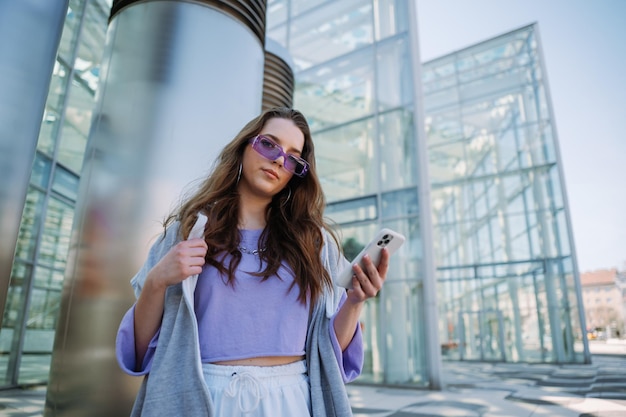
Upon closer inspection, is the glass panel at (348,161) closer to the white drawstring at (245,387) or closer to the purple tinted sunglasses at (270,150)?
the purple tinted sunglasses at (270,150)

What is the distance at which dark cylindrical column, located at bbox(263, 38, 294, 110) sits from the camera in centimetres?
410

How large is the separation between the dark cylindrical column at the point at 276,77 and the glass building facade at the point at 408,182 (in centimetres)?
297

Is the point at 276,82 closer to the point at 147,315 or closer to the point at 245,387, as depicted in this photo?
the point at 147,315

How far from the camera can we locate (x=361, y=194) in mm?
10062

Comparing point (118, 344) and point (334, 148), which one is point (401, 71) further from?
point (118, 344)

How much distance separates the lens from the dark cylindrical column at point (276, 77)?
410 centimetres

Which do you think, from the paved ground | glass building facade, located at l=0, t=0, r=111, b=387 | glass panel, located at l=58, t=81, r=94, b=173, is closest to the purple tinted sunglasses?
the paved ground

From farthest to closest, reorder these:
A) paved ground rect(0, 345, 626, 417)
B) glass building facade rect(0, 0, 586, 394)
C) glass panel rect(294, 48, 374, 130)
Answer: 1. glass panel rect(294, 48, 374, 130)
2. glass building facade rect(0, 0, 586, 394)
3. paved ground rect(0, 345, 626, 417)

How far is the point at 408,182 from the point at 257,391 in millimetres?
8558

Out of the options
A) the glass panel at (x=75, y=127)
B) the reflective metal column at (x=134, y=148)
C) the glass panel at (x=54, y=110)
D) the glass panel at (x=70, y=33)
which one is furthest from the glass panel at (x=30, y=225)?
the reflective metal column at (x=134, y=148)

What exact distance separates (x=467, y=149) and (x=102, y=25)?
14503 millimetres

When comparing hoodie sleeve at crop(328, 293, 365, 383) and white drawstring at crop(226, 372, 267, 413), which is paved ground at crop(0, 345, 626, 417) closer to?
hoodie sleeve at crop(328, 293, 365, 383)

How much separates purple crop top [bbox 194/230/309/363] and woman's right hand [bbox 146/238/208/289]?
13 cm

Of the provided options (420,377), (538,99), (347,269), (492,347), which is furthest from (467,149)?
(347,269)
